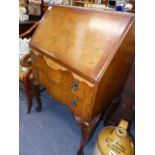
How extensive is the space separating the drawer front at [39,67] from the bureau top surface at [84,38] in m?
0.08

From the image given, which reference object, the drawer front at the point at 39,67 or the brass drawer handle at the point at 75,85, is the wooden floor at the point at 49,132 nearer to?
the drawer front at the point at 39,67

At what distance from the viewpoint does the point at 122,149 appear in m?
1.19

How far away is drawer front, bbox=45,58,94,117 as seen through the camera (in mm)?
1118

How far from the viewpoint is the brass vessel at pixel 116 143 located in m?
1.19

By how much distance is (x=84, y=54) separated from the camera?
44.1 inches

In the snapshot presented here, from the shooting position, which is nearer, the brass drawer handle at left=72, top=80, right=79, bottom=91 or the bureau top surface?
the bureau top surface

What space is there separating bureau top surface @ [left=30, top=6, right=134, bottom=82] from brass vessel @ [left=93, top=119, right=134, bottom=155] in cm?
46

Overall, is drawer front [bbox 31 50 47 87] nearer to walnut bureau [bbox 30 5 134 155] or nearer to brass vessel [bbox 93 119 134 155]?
walnut bureau [bbox 30 5 134 155]

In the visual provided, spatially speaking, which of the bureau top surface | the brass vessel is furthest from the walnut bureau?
the brass vessel

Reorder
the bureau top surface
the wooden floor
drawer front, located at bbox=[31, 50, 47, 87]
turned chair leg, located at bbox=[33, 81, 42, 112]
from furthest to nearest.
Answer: turned chair leg, located at bbox=[33, 81, 42, 112], the wooden floor, drawer front, located at bbox=[31, 50, 47, 87], the bureau top surface

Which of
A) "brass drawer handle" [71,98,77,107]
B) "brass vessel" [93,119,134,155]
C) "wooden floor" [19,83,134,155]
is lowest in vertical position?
"wooden floor" [19,83,134,155]

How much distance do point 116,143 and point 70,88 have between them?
48cm
